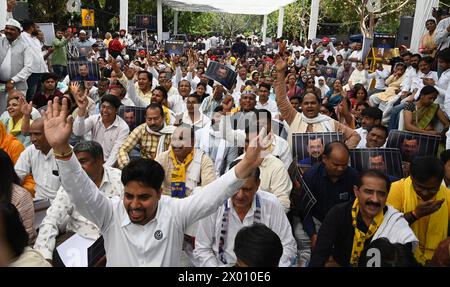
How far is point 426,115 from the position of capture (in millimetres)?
5770

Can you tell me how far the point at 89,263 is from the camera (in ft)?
8.42

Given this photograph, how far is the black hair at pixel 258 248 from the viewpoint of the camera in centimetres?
207

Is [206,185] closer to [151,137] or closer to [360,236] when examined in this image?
[360,236]

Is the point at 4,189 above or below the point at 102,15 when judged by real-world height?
below

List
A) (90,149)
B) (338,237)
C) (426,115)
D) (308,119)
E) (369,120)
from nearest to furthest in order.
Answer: (338,237)
(90,149)
(308,119)
(369,120)
(426,115)

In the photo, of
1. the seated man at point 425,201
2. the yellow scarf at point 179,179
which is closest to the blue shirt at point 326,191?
the seated man at point 425,201

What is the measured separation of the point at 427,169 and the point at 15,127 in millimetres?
3866

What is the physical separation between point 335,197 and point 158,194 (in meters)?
1.64

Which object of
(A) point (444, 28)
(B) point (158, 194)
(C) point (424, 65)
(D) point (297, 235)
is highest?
(A) point (444, 28)

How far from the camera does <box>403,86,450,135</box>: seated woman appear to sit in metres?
5.66

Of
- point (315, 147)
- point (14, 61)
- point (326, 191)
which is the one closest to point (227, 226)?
point (326, 191)

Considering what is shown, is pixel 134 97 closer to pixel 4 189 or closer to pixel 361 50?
pixel 4 189

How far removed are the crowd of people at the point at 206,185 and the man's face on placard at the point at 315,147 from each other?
1cm
